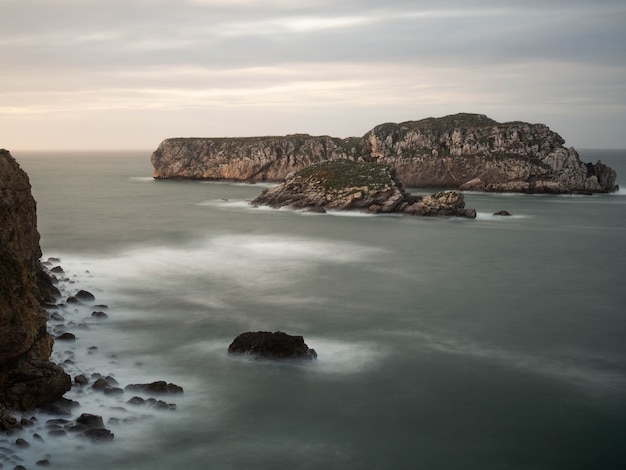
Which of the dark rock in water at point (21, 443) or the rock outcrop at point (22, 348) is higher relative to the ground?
the rock outcrop at point (22, 348)

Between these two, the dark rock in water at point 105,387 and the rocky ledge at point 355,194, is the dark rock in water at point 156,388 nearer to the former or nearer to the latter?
the dark rock in water at point 105,387

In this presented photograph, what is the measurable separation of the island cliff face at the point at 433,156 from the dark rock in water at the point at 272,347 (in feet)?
216

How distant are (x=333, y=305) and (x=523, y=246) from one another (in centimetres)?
2172

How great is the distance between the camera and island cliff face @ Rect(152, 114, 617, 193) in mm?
88438

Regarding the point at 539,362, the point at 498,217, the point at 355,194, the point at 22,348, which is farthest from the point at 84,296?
the point at 498,217

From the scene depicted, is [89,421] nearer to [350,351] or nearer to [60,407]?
[60,407]

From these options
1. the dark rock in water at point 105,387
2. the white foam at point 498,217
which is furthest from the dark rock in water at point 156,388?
the white foam at point 498,217

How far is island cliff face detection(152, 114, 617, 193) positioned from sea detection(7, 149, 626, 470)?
44.9 metres

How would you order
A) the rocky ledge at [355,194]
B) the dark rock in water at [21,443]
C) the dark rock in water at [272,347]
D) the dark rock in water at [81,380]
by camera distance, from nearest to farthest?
the dark rock in water at [21,443]
the dark rock in water at [81,380]
the dark rock in water at [272,347]
the rocky ledge at [355,194]

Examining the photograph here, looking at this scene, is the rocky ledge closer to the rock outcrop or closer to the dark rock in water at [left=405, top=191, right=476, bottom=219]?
the dark rock in water at [left=405, top=191, right=476, bottom=219]

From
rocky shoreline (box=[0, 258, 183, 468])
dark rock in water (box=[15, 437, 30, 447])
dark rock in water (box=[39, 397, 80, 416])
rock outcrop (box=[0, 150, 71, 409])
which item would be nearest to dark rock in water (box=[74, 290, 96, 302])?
rocky shoreline (box=[0, 258, 183, 468])

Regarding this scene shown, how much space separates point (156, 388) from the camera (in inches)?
640

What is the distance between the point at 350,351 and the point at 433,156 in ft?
263

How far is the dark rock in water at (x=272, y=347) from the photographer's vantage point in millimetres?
18875
